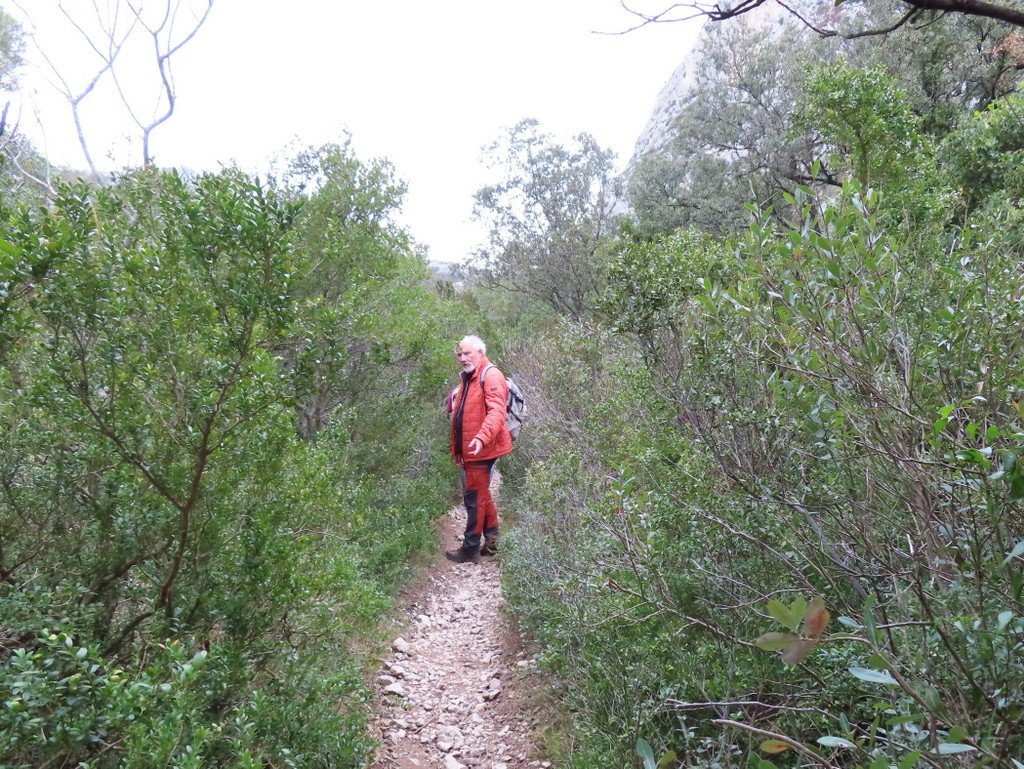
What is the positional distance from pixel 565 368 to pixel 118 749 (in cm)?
644

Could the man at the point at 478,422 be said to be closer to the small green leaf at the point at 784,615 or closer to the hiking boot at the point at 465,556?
the hiking boot at the point at 465,556

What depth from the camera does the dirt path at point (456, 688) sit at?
148 inches

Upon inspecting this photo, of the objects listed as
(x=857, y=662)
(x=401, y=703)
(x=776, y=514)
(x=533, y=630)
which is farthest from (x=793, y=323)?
(x=401, y=703)

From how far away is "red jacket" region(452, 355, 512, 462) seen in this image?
625cm

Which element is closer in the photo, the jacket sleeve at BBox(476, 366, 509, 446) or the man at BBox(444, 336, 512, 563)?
the jacket sleeve at BBox(476, 366, 509, 446)

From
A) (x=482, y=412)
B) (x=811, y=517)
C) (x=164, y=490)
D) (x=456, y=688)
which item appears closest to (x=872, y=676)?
(x=811, y=517)

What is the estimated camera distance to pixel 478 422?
6410 mm

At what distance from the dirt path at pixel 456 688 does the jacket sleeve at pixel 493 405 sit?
1648 millimetres

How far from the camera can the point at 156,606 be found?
253cm

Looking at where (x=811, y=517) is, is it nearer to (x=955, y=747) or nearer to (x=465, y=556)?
(x=955, y=747)

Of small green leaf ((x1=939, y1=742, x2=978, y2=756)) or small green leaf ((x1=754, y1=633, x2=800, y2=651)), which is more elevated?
small green leaf ((x1=754, y1=633, x2=800, y2=651))

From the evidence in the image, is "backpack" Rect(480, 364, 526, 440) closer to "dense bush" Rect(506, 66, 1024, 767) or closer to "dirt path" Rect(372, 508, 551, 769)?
"dirt path" Rect(372, 508, 551, 769)

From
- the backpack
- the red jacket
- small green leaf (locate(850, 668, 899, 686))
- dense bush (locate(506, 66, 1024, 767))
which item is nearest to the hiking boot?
the red jacket

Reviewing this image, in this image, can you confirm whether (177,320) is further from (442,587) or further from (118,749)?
(442,587)
